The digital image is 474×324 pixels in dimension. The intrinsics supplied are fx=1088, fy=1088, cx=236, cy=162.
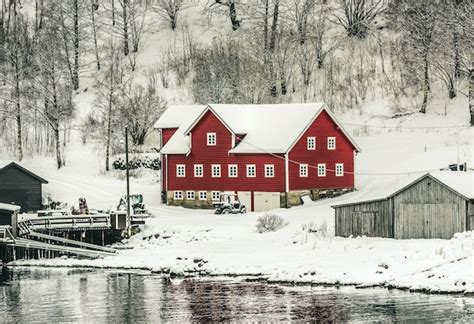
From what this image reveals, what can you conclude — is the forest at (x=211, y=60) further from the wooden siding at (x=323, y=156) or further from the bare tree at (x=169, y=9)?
the wooden siding at (x=323, y=156)

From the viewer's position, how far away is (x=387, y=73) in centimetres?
9838

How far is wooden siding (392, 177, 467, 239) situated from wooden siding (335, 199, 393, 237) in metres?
0.63

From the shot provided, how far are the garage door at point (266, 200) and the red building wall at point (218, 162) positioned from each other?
0.36 meters

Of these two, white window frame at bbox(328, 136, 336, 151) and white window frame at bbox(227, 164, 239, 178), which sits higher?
white window frame at bbox(328, 136, 336, 151)

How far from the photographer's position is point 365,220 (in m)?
61.1

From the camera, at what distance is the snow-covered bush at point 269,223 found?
6522cm

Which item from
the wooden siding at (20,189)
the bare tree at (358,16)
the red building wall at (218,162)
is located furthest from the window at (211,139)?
the bare tree at (358,16)

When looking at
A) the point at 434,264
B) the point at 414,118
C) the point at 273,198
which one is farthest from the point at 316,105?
the point at 434,264

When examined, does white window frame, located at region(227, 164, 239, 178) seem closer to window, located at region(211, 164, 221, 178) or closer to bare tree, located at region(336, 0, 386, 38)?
window, located at region(211, 164, 221, 178)

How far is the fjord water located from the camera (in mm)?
43656

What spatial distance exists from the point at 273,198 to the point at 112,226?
43.3 ft

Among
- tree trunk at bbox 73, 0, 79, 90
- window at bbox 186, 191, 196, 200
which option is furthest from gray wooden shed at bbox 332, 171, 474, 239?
tree trunk at bbox 73, 0, 79, 90

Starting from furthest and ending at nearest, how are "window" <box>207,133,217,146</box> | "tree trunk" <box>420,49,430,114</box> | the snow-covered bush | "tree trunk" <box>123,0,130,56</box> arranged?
"tree trunk" <box>123,0,130,56</box>, "tree trunk" <box>420,49,430,114</box>, "window" <box>207,133,217,146</box>, the snow-covered bush

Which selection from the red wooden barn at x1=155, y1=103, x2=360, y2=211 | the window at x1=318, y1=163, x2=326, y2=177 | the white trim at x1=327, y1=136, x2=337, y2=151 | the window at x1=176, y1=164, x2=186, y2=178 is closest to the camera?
the red wooden barn at x1=155, y1=103, x2=360, y2=211
